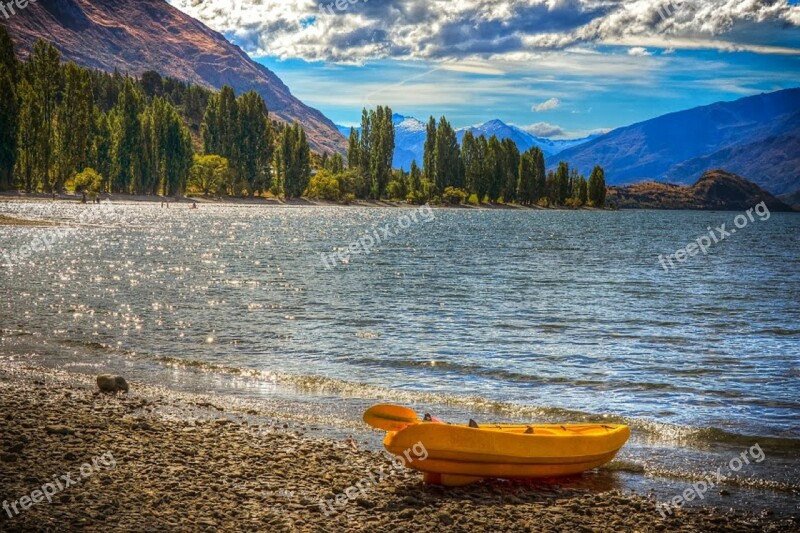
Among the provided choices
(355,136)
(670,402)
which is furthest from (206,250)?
(355,136)

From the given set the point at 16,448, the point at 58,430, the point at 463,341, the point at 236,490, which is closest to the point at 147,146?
the point at 463,341

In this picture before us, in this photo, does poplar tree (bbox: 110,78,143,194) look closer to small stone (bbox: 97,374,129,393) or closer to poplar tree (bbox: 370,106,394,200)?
poplar tree (bbox: 370,106,394,200)

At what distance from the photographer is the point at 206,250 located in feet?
200

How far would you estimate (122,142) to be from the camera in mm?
143250

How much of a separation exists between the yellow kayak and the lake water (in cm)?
91

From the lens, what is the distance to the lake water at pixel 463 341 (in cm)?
1627

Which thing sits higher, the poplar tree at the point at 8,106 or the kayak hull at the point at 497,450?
the poplar tree at the point at 8,106

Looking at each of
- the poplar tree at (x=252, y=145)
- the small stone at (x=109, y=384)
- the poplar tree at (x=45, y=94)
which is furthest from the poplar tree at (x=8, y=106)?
the small stone at (x=109, y=384)

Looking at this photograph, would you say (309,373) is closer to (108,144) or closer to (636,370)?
(636,370)

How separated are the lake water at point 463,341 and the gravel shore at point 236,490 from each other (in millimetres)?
1975

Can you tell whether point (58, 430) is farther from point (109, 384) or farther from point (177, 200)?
point (177, 200)

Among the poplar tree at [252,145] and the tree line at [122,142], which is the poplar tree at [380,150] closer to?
the tree line at [122,142]

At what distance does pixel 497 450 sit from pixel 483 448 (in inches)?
10.8

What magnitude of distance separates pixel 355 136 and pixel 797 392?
593 ft
